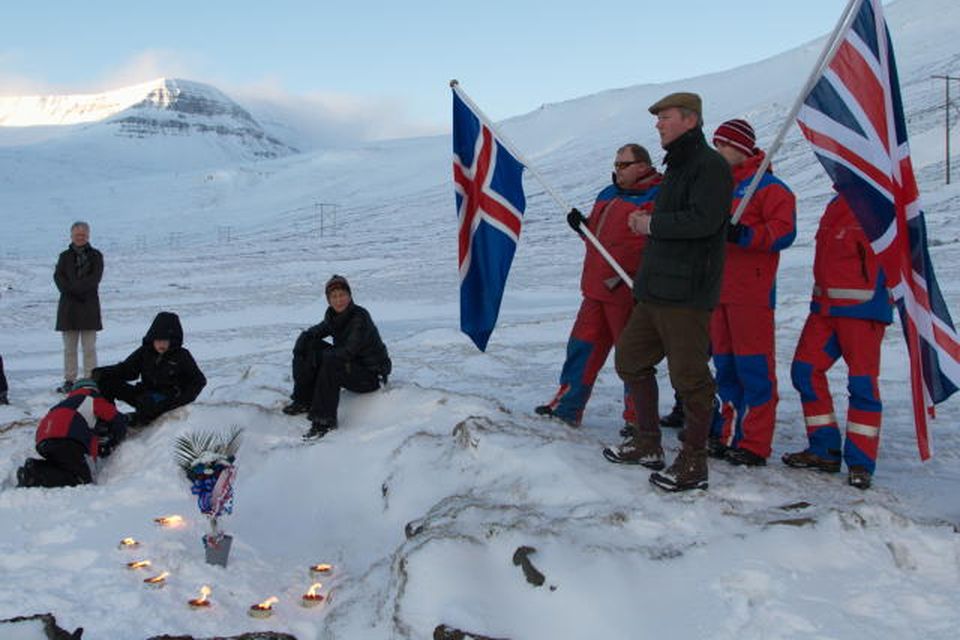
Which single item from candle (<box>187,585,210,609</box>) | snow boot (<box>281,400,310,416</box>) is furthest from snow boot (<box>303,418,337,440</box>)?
candle (<box>187,585,210,609</box>)

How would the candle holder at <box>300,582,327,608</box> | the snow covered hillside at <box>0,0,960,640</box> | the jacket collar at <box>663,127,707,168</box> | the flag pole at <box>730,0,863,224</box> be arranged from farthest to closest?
the flag pole at <box>730,0,863,224</box>
the jacket collar at <box>663,127,707,168</box>
the candle holder at <box>300,582,327,608</box>
the snow covered hillside at <box>0,0,960,640</box>

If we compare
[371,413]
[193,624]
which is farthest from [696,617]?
[371,413]

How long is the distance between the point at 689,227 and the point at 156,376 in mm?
3918

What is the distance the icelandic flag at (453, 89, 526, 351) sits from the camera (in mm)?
5016

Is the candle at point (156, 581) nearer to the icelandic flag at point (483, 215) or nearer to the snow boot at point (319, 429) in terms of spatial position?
the snow boot at point (319, 429)

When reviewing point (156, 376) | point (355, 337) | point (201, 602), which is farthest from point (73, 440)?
point (201, 602)

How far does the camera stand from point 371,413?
17.2 ft

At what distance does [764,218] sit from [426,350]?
5.97 meters

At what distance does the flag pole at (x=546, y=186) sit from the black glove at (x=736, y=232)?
629 mm

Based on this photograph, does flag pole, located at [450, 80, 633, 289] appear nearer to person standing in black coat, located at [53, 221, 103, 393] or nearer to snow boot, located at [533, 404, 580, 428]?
snow boot, located at [533, 404, 580, 428]

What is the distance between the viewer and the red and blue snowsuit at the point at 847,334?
4.08 m

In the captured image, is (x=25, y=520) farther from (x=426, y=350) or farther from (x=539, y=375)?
(x=426, y=350)

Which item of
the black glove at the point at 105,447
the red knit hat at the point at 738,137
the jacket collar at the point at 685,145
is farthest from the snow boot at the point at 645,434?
the black glove at the point at 105,447

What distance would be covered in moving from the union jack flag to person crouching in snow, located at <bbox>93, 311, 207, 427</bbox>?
162 inches
